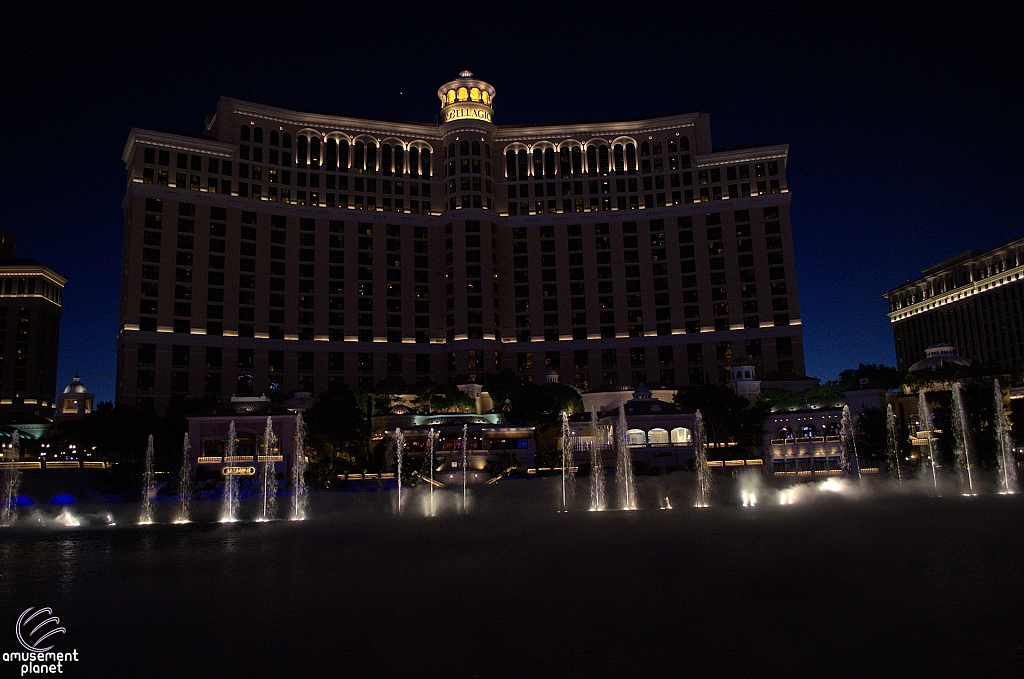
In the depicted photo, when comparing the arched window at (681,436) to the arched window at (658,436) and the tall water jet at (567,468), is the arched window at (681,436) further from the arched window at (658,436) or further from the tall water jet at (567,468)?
the tall water jet at (567,468)

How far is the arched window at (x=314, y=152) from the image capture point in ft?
392

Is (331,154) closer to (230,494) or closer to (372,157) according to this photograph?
(372,157)

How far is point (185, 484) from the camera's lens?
57.1m

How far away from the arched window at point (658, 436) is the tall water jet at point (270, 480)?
33.8m

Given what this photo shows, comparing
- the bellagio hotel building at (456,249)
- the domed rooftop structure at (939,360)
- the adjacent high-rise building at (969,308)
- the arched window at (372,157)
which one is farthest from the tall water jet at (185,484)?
the adjacent high-rise building at (969,308)

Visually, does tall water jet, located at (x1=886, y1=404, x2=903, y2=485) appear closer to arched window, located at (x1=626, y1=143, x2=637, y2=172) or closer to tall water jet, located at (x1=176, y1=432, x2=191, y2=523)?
tall water jet, located at (x1=176, y1=432, x2=191, y2=523)

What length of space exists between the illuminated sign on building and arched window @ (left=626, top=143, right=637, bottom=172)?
77.0 ft

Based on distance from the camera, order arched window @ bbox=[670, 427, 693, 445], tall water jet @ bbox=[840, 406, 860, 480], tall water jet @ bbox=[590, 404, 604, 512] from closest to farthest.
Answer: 1. tall water jet @ bbox=[590, 404, 604, 512]
2. tall water jet @ bbox=[840, 406, 860, 480]
3. arched window @ bbox=[670, 427, 693, 445]

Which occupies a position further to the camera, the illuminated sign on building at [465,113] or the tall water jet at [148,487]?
the illuminated sign on building at [465,113]

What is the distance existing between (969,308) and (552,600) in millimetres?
146988

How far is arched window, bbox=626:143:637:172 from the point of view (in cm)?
12419

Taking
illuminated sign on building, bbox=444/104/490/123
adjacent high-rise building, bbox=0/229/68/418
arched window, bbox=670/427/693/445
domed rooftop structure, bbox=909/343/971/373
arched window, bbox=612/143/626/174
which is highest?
illuminated sign on building, bbox=444/104/490/123

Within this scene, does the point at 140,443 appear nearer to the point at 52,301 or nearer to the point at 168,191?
the point at 168,191

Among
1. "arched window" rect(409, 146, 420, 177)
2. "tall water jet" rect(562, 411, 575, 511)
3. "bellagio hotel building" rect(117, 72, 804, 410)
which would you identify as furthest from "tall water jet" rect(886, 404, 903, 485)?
"arched window" rect(409, 146, 420, 177)
